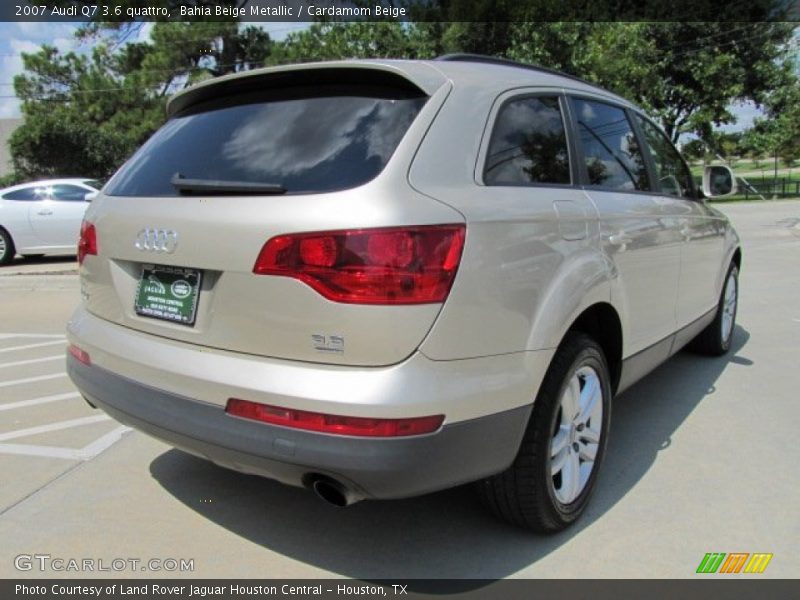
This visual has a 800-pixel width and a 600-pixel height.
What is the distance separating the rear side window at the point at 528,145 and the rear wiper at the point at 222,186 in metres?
0.75

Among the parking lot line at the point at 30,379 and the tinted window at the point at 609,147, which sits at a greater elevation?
the tinted window at the point at 609,147

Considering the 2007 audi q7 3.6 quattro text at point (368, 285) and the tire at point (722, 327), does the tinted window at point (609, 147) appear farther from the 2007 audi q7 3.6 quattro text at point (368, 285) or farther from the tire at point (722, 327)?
the tire at point (722, 327)

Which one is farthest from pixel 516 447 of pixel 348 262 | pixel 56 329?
pixel 56 329

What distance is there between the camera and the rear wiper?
7.30 feet

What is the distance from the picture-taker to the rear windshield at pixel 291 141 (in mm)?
2201

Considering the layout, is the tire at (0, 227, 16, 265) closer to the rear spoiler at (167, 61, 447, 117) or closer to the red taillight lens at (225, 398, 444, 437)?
the rear spoiler at (167, 61, 447, 117)

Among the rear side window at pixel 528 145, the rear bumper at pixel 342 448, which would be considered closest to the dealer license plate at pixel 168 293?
the rear bumper at pixel 342 448

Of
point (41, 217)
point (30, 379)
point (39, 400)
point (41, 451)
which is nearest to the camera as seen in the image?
point (41, 451)

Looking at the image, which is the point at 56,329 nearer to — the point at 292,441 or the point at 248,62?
the point at 292,441

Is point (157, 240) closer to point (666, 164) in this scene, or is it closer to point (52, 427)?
point (52, 427)

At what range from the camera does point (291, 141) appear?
2.36 meters

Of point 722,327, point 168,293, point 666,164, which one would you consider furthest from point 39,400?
point 722,327

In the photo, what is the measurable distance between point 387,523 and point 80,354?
1.50 m

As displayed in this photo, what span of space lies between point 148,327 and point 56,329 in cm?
509
